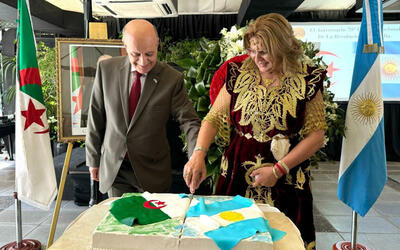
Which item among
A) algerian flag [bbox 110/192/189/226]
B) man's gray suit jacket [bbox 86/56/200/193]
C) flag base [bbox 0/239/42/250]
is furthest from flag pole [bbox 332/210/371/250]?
flag base [bbox 0/239/42/250]

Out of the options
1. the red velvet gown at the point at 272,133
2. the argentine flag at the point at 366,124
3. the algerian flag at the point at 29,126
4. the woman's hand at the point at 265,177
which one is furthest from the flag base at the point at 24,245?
the argentine flag at the point at 366,124

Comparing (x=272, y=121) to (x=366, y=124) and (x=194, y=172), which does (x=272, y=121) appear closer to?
(x=194, y=172)

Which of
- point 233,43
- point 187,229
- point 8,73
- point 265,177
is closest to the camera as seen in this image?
point 187,229

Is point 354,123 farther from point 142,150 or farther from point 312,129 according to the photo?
point 142,150

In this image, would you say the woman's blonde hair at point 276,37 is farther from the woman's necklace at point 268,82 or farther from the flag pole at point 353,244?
the flag pole at point 353,244

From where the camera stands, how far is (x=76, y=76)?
234cm

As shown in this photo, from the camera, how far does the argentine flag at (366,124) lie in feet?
6.54

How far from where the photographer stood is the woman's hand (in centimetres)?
127

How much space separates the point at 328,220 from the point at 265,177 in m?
2.42

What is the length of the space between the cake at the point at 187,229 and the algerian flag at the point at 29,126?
4.59 feet

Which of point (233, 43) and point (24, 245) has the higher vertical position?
point (233, 43)

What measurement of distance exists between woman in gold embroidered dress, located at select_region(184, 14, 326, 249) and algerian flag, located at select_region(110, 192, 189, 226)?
0.30 meters

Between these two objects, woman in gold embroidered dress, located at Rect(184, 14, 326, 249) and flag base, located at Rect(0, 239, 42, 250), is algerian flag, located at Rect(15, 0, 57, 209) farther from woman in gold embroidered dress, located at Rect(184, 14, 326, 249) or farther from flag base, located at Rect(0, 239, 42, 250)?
woman in gold embroidered dress, located at Rect(184, 14, 326, 249)

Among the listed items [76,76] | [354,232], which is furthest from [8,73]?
[354,232]
